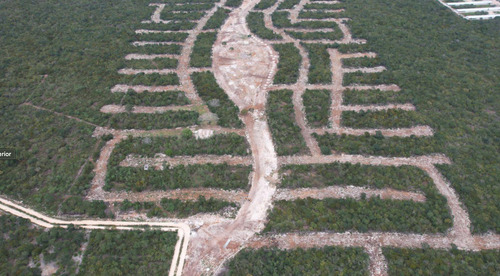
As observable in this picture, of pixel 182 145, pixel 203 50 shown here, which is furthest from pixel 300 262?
pixel 203 50

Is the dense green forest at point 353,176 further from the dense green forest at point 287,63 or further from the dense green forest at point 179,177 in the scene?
the dense green forest at point 287,63

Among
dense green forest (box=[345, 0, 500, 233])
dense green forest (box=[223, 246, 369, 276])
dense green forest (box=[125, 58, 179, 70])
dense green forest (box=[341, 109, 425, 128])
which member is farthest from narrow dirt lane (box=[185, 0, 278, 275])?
dense green forest (box=[345, 0, 500, 233])

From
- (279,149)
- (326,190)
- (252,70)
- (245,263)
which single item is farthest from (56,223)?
(252,70)

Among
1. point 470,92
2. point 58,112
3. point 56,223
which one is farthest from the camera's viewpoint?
point 470,92

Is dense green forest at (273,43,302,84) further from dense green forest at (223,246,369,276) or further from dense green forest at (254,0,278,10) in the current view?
dense green forest at (223,246,369,276)

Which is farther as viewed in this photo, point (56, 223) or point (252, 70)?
point (252, 70)

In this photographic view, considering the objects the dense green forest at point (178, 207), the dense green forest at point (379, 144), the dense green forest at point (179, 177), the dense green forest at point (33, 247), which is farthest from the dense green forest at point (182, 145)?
the dense green forest at point (379, 144)

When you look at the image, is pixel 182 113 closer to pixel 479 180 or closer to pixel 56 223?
pixel 56 223
